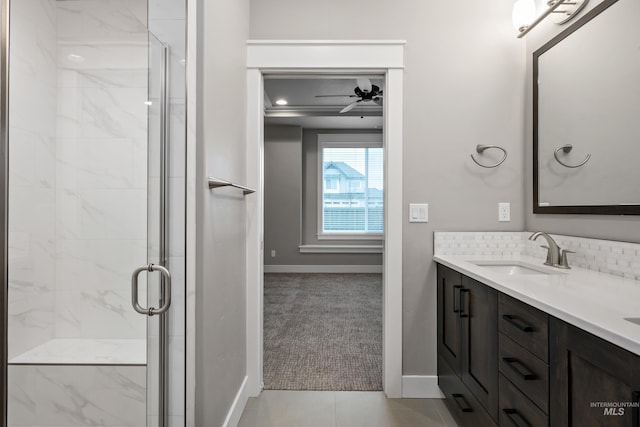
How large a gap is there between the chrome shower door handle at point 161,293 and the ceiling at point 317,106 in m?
3.63

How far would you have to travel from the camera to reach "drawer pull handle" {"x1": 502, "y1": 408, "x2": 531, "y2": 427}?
51.2 inches

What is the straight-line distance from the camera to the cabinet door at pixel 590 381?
83 centimetres

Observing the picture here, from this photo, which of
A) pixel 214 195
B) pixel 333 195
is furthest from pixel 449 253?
pixel 333 195

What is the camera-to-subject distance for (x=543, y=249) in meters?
2.11

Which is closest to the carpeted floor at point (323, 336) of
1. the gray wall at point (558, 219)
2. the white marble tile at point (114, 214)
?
the gray wall at point (558, 219)

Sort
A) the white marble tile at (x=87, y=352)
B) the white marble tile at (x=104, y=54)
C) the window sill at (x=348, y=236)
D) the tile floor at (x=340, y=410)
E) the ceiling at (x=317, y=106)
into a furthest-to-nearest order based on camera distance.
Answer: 1. the window sill at (x=348, y=236)
2. the ceiling at (x=317, y=106)
3. the tile floor at (x=340, y=410)
4. the white marble tile at (x=104, y=54)
5. the white marble tile at (x=87, y=352)

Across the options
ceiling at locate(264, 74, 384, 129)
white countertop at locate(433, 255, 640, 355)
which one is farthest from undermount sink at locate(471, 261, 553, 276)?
ceiling at locate(264, 74, 384, 129)

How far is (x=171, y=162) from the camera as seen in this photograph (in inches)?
59.1

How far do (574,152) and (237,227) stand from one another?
1779mm

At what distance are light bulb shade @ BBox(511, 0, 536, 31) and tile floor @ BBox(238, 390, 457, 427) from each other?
2266mm

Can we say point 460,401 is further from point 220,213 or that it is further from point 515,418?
point 220,213

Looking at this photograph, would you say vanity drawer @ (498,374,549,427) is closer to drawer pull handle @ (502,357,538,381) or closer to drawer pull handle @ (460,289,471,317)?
drawer pull handle @ (502,357,538,381)

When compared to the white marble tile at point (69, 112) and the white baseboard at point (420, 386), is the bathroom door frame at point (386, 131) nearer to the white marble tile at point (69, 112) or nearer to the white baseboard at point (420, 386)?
the white baseboard at point (420, 386)

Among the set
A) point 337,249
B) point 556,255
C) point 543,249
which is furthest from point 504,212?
point 337,249
